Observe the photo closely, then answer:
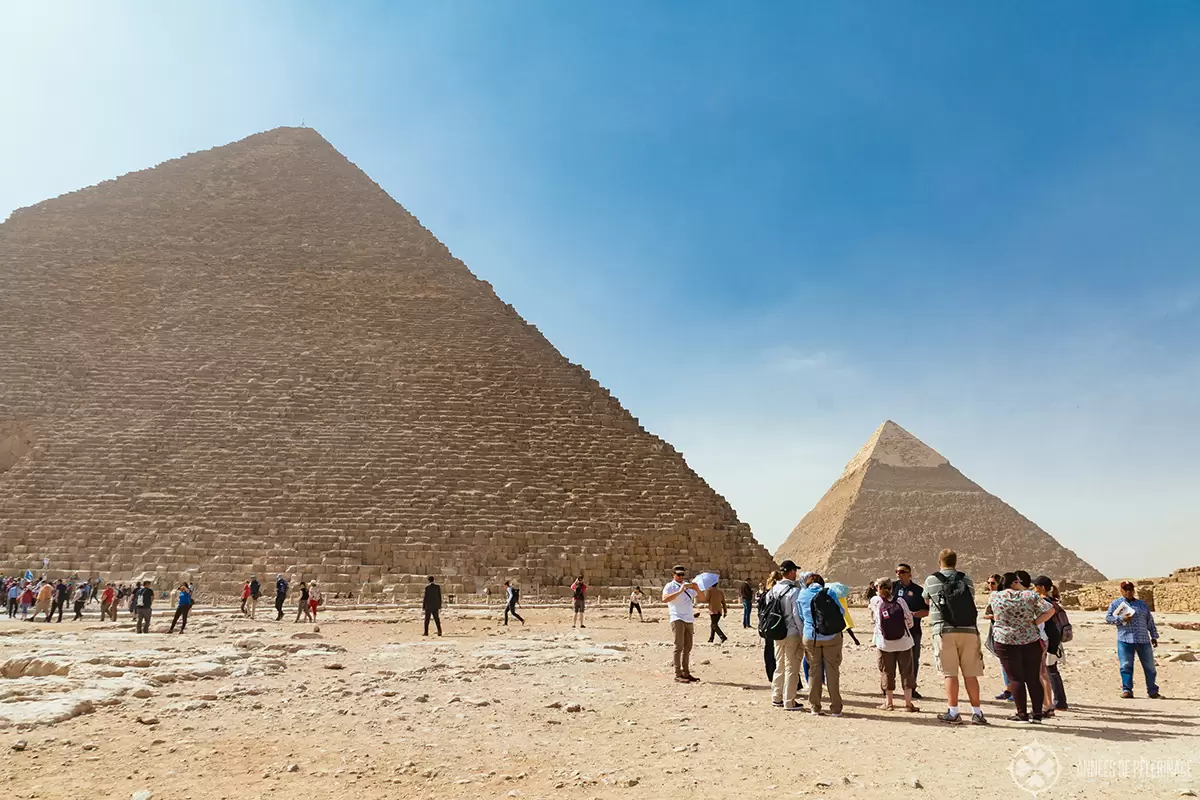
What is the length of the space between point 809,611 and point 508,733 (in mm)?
1904

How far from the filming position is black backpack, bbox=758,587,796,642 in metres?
5.25

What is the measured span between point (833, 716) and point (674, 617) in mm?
1797

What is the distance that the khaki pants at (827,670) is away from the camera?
Result: 4934mm

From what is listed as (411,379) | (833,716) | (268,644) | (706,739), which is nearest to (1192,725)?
(833,716)

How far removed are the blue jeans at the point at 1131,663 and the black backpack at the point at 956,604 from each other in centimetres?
198

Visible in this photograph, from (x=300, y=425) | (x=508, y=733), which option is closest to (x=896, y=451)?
(x=300, y=425)

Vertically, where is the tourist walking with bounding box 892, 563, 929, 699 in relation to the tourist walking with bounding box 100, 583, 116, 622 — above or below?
above

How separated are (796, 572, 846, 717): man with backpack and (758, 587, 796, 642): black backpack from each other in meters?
0.23

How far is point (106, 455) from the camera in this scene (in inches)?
738

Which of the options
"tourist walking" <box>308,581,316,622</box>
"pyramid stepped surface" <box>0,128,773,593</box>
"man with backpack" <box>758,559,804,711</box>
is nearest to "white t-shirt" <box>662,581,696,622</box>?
"man with backpack" <box>758,559,804,711</box>

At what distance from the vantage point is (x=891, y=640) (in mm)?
5062

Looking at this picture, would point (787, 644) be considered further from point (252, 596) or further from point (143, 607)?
point (252, 596)

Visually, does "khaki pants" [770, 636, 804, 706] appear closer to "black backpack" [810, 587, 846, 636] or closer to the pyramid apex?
"black backpack" [810, 587, 846, 636]

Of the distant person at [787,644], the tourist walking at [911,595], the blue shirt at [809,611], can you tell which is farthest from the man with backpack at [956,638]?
the distant person at [787,644]
